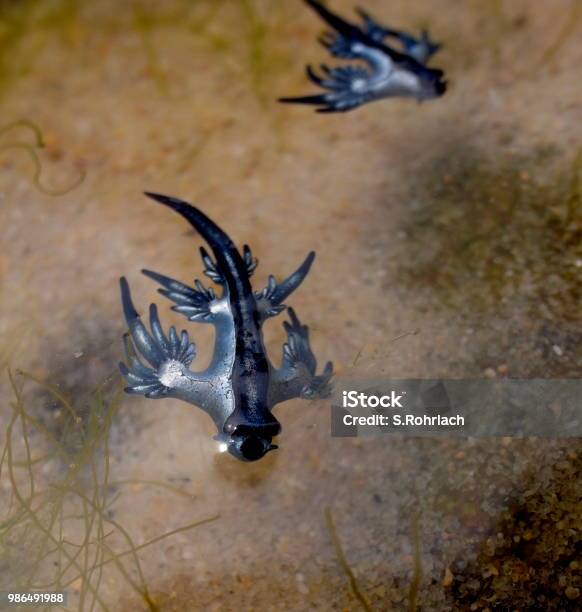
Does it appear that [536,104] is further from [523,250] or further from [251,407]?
[251,407]

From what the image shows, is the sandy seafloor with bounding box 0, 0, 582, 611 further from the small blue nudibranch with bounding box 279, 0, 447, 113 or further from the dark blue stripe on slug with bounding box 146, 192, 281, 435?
the dark blue stripe on slug with bounding box 146, 192, 281, 435

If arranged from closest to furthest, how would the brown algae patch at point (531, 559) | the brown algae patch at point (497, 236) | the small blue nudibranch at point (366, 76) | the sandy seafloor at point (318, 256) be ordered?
the brown algae patch at point (531, 559), the sandy seafloor at point (318, 256), the brown algae patch at point (497, 236), the small blue nudibranch at point (366, 76)

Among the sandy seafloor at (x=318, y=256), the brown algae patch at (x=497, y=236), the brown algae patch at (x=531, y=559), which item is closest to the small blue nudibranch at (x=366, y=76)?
the sandy seafloor at (x=318, y=256)

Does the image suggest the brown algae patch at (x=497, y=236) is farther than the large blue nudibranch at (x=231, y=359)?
Yes

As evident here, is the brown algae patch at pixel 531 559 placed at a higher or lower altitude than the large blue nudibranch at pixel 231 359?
lower

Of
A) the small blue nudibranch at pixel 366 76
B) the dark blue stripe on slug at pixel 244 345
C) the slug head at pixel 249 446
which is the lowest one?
the slug head at pixel 249 446

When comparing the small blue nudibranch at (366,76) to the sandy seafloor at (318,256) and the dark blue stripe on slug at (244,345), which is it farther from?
the dark blue stripe on slug at (244,345)

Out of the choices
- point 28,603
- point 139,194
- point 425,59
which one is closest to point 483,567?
point 28,603

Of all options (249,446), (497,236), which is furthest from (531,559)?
(497,236)
